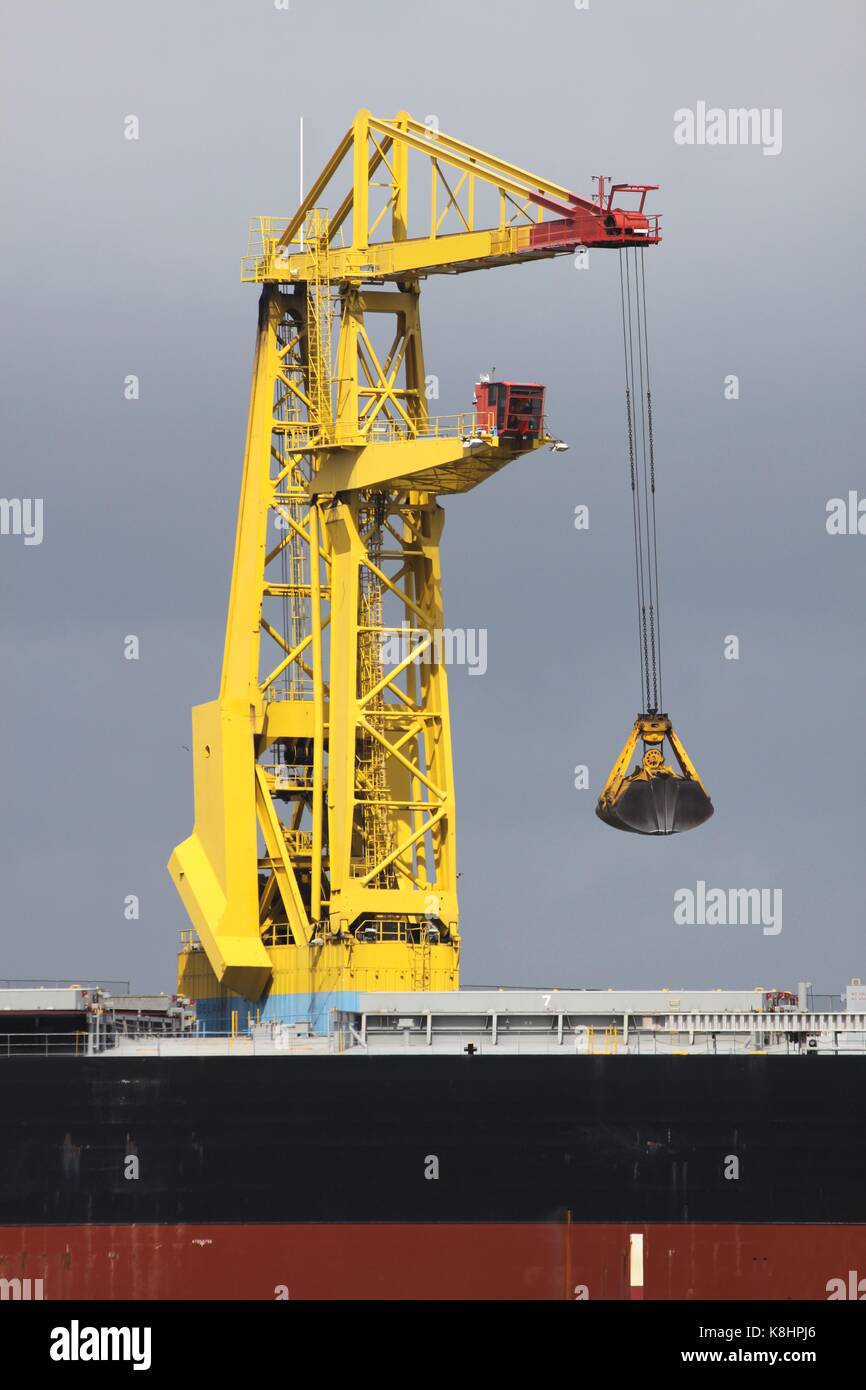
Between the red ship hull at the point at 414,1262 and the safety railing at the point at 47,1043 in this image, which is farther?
the safety railing at the point at 47,1043

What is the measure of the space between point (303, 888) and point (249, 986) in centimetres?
416

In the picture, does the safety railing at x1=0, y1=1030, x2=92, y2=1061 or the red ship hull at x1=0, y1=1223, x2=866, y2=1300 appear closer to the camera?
the red ship hull at x1=0, y1=1223, x2=866, y2=1300

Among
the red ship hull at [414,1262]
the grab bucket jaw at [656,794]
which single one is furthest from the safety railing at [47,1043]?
the grab bucket jaw at [656,794]

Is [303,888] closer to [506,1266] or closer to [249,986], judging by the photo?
[249,986]

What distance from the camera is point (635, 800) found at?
81750mm

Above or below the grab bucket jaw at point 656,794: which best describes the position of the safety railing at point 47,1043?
below

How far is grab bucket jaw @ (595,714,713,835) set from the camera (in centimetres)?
8162

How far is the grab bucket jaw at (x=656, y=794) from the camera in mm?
81625

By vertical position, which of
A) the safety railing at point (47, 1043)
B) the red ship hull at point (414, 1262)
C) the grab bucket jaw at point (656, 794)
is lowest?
the red ship hull at point (414, 1262)

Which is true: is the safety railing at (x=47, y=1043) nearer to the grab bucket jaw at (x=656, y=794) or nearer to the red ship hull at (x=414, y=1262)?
the red ship hull at (x=414, y=1262)

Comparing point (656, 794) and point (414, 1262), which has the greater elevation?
point (656, 794)

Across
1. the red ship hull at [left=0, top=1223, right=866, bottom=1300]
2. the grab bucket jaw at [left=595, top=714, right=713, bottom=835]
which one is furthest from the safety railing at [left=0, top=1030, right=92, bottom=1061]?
the grab bucket jaw at [left=595, top=714, right=713, bottom=835]

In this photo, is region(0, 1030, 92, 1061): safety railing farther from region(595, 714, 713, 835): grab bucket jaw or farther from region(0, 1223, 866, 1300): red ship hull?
region(595, 714, 713, 835): grab bucket jaw

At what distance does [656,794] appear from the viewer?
81562mm
